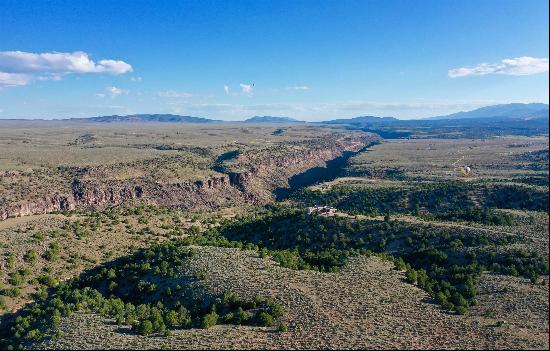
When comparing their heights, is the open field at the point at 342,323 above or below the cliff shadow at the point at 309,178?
above

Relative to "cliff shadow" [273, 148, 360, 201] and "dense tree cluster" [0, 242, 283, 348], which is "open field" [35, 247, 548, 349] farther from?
"cliff shadow" [273, 148, 360, 201]

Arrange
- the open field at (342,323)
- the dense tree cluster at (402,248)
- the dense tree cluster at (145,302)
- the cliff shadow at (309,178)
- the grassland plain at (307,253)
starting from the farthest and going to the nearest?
1. the cliff shadow at (309,178)
2. the dense tree cluster at (402,248)
3. the dense tree cluster at (145,302)
4. the grassland plain at (307,253)
5. the open field at (342,323)

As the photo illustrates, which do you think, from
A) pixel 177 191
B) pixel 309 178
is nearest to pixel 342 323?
pixel 177 191

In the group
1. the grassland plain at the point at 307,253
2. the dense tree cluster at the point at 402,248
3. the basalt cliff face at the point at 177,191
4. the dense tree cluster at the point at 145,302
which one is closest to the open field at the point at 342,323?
the grassland plain at the point at 307,253

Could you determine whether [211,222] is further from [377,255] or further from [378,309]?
[378,309]

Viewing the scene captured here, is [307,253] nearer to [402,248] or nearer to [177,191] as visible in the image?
[402,248]

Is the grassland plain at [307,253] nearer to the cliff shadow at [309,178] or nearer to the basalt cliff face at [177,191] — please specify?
the basalt cliff face at [177,191]

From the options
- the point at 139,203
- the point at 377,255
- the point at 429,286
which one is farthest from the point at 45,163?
the point at 429,286
